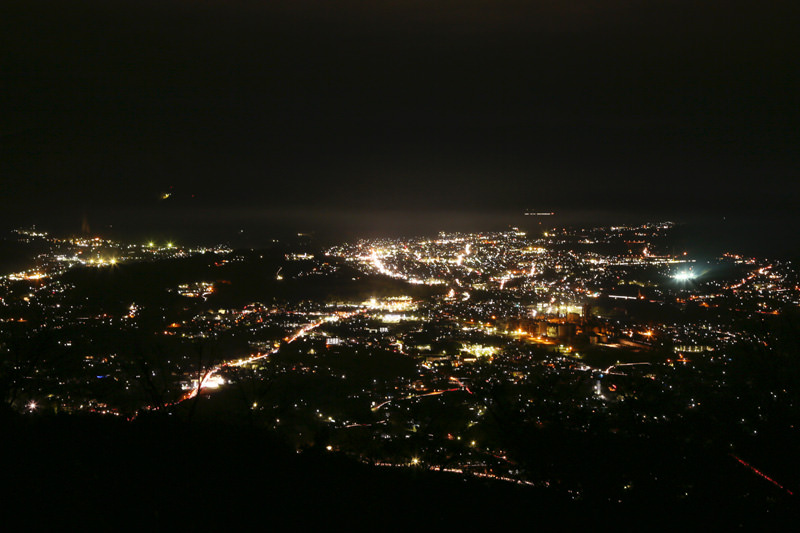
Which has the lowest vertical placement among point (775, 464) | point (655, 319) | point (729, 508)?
point (655, 319)

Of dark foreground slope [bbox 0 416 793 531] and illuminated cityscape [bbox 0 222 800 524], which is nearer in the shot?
dark foreground slope [bbox 0 416 793 531]

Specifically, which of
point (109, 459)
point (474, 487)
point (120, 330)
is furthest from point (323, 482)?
point (120, 330)

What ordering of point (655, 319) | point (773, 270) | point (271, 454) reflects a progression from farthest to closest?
point (773, 270) < point (655, 319) < point (271, 454)

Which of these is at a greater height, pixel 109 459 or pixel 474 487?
pixel 109 459

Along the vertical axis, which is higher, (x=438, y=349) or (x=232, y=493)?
(x=232, y=493)

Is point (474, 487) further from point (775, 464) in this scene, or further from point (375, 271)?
point (375, 271)

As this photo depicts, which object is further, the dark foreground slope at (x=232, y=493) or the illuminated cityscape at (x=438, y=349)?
the illuminated cityscape at (x=438, y=349)

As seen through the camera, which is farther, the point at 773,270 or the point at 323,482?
the point at 773,270

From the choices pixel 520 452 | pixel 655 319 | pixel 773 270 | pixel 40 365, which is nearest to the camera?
pixel 520 452
